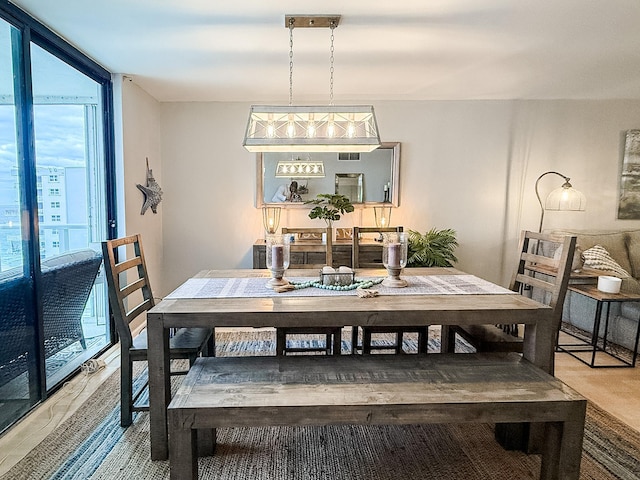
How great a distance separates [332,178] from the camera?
416 centimetres

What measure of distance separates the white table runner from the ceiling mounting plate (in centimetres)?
149

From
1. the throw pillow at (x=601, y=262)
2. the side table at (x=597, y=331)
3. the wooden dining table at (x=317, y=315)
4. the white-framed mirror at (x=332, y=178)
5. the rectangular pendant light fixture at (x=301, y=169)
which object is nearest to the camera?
the wooden dining table at (x=317, y=315)

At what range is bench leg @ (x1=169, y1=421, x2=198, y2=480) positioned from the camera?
1.38m

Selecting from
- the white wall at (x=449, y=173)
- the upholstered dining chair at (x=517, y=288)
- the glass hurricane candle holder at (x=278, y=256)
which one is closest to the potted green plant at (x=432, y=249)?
the white wall at (x=449, y=173)

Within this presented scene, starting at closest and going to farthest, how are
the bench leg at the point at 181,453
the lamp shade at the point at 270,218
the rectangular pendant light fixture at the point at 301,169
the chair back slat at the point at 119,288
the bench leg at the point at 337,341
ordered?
1. the bench leg at the point at 181,453
2. the chair back slat at the point at 119,288
3. the bench leg at the point at 337,341
4. the rectangular pendant light fixture at the point at 301,169
5. the lamp shade at the point at 270,218

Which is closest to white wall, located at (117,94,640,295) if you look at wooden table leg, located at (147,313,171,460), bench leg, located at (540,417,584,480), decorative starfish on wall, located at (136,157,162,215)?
decorative starfish on wall, located at (136,157,162,215)

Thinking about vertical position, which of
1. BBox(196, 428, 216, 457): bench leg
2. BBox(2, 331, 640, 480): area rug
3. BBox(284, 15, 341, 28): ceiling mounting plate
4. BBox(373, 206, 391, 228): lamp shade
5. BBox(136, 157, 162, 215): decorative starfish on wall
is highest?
BBox(284, 15, 341, 28): ceiling mounting plate

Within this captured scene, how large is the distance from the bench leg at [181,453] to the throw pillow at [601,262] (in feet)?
11.9

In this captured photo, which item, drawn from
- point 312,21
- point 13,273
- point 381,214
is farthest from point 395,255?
point 381,214

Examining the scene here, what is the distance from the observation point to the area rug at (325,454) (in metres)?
1.71

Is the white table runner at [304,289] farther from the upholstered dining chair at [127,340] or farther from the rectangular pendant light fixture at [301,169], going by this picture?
the rectangular pendant light fixture at [301,169]

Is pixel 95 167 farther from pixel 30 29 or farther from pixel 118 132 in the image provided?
pixel 30 29

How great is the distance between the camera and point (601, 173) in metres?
4.23

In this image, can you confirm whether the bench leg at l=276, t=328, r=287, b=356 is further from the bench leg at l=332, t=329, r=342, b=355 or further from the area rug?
the area rug
